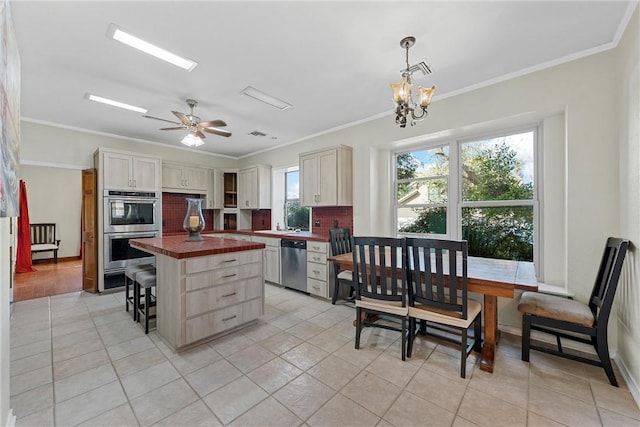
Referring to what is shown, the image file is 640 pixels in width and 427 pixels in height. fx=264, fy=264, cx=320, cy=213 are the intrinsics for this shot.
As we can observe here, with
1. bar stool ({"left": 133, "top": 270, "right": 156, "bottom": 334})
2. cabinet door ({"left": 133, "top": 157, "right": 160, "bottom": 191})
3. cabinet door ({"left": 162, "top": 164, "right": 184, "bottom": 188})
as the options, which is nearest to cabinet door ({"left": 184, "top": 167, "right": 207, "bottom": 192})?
cabinet door ({"left": 162, "top": 164, "right": 184, "bottom": 188})

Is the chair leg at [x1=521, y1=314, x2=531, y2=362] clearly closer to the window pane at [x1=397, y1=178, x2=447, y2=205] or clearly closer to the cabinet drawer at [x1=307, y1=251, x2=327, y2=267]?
the window pane at [x1=397, y1=178, x2=447, y2=205]

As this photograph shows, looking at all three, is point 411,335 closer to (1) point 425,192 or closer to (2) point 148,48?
(1) point 425,192

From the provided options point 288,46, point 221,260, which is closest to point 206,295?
point 221,260

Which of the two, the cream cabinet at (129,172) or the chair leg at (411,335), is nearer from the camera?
the chair leg at (411,335)

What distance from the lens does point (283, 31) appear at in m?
2.05

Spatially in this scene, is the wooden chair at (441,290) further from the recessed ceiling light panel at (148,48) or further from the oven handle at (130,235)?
the oven handle at (130,235)

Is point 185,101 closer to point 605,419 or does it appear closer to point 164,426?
point 164,426

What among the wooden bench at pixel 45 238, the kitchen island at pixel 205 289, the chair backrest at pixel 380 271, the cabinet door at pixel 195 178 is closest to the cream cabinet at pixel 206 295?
the kitchen island at pixel 205 289

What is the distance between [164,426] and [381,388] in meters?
1.40

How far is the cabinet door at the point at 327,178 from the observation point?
13.2 ft

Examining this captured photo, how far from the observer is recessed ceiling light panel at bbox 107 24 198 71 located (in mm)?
2049

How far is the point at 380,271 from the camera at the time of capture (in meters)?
2.32

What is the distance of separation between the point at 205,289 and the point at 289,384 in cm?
114

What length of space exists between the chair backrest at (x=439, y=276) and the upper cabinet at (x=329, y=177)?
1.96 meters
